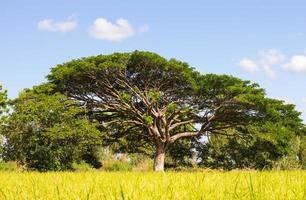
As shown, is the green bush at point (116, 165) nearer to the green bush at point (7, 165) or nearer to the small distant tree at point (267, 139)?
the small distant tree at point (267, 139)

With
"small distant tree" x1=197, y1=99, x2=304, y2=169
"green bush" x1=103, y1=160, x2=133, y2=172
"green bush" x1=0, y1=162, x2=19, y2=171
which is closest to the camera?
"green bush" x1=0, y1=162, x2=19, y2=171

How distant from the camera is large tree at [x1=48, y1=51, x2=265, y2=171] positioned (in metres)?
35.7

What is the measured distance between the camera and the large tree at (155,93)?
35656mm

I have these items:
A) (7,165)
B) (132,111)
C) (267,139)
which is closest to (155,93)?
(132,111)

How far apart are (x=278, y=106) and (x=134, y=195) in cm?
3509

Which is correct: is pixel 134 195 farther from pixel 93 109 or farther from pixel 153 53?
pixel 93 109

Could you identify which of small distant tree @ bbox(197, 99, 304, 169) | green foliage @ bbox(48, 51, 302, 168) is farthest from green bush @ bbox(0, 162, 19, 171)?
small distant tree @ bbox(197, 99, 304, 169)

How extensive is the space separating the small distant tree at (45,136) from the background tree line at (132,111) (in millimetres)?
66

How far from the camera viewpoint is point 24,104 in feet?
106

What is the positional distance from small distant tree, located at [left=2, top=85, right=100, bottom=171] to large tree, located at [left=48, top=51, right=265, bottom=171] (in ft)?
Result: 15.2

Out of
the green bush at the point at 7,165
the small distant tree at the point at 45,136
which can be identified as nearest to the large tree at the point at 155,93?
the small distant tree at the point at 45,136

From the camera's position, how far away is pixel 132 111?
124 ft

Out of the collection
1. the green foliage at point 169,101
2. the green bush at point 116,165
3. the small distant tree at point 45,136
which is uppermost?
the green foliage at point 169,101

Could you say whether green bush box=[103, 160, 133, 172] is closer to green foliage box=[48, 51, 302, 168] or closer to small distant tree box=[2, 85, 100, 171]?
green foliage box=[48, 51, 302, 168]
